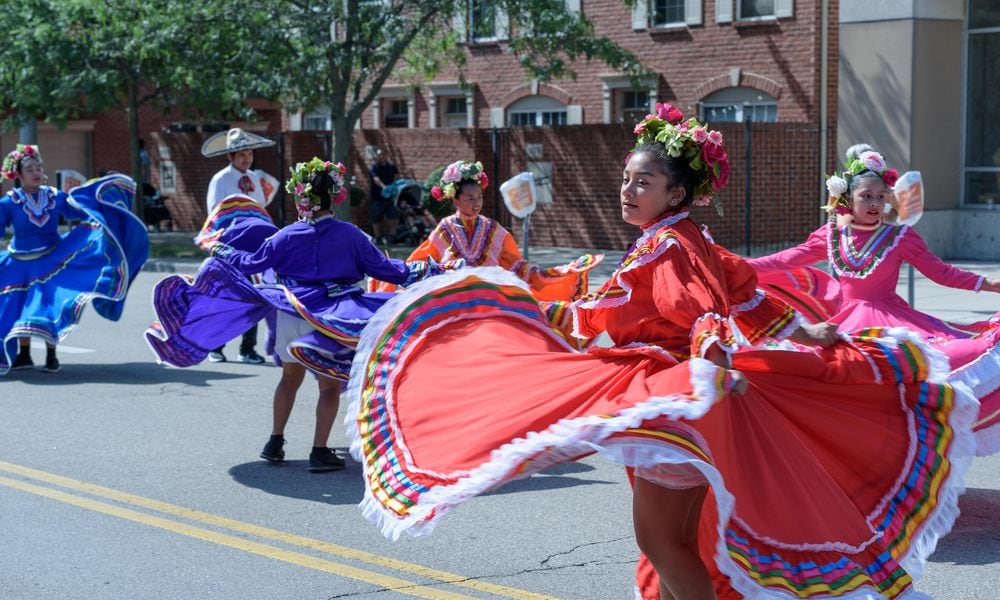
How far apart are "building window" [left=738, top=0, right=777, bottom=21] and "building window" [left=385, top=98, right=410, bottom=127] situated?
9.94 m

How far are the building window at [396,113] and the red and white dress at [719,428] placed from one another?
27613 millimetres

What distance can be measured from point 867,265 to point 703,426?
3721 mm

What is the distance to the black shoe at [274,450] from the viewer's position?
26.0ft

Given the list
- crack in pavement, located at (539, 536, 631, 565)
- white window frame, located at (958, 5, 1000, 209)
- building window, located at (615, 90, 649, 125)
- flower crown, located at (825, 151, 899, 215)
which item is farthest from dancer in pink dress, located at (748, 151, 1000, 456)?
building window, located at (615, 90, 649, 125)

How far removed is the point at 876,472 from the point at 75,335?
11011 millimetres

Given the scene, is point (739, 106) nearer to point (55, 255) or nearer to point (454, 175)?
point (55, 255)

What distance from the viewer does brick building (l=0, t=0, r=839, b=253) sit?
870 inches

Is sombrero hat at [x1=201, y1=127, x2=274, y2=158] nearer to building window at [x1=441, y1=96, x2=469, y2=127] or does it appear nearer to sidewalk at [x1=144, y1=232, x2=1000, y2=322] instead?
sidewalk at [x1=144, y1=232, x2=1000, y2=322]

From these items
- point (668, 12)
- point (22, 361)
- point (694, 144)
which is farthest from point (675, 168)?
point (668, 12)

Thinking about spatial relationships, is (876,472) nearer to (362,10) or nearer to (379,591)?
(379,591)

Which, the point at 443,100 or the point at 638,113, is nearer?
the point at 638,113

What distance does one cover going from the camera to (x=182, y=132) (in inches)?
1199

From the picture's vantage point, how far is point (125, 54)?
23078 mm

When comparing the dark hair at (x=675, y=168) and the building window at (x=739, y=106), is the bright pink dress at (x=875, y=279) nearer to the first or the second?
the dark hair at (x=675, y=168)
